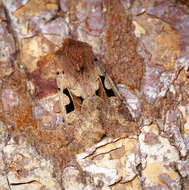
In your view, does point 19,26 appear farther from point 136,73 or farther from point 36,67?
point 136,73

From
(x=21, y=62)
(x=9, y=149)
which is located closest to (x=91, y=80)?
(x=21, y=62)

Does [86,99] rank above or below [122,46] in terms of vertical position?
below

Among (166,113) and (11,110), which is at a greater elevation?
(11,110)

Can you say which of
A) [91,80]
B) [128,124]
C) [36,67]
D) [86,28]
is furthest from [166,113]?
[36,67]

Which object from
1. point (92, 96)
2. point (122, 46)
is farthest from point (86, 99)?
point (122, 46)

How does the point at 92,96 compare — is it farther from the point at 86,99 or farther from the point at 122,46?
the point at 122,46

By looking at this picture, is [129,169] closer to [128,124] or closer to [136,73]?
[128,124]

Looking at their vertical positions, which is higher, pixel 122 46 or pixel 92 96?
pixel 122 46

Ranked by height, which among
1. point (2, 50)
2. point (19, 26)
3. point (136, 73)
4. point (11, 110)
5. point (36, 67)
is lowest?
point (11, 110)
